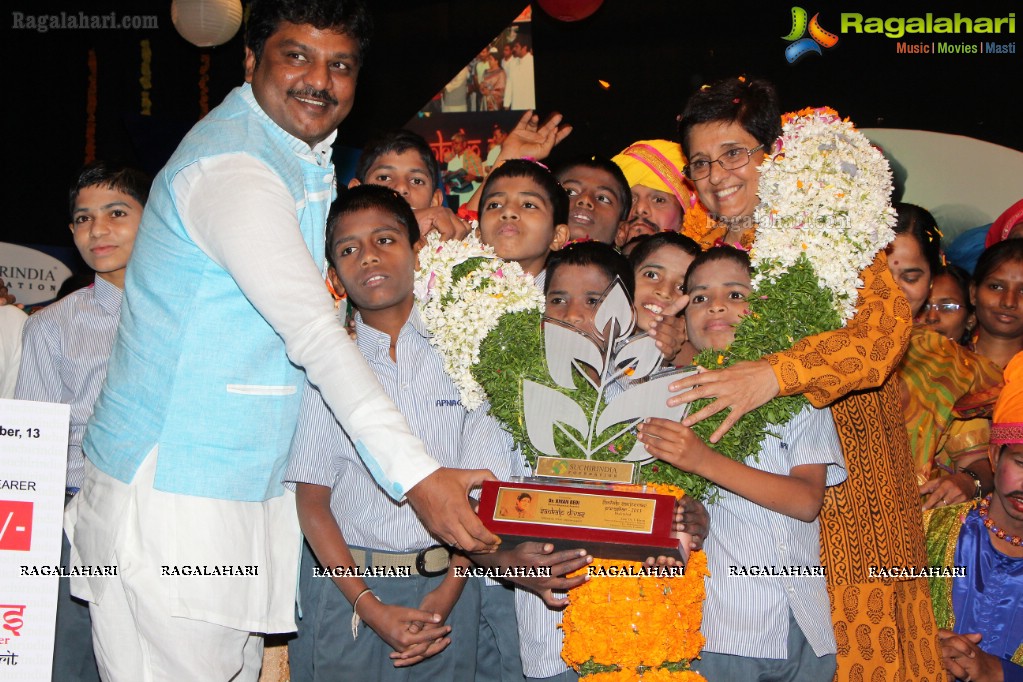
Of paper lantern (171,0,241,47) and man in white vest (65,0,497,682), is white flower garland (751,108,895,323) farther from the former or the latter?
paper lantern (171,0,241,47)

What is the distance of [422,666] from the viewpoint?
313 cm

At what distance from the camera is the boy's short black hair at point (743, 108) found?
3295mm

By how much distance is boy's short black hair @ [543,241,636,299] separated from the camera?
3.40m

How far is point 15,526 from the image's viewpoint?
2.84m

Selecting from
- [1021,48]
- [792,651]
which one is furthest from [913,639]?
[1021,48]

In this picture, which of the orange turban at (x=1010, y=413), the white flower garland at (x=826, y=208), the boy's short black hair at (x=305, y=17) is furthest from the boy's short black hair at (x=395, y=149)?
the orange turban at (x=1010, y=413)

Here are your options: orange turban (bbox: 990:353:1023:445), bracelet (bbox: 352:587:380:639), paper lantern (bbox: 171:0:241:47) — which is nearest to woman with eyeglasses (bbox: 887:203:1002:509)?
orange turban (bbox: 990:353:1023:445)

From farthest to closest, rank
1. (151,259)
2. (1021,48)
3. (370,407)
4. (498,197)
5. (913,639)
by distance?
(1021,48)
(498,197)
(913,639)
(151,259)
(370,407)

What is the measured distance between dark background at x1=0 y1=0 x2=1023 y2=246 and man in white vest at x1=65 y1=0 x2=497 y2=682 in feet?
14.2

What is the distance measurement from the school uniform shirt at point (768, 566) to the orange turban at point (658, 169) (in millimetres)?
1984

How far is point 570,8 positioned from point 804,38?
1.61 meters

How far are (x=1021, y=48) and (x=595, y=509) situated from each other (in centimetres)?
587

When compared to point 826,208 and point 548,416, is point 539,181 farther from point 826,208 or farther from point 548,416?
point 548,416

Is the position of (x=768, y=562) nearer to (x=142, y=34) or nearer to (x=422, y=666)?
(x=422, y=666)
